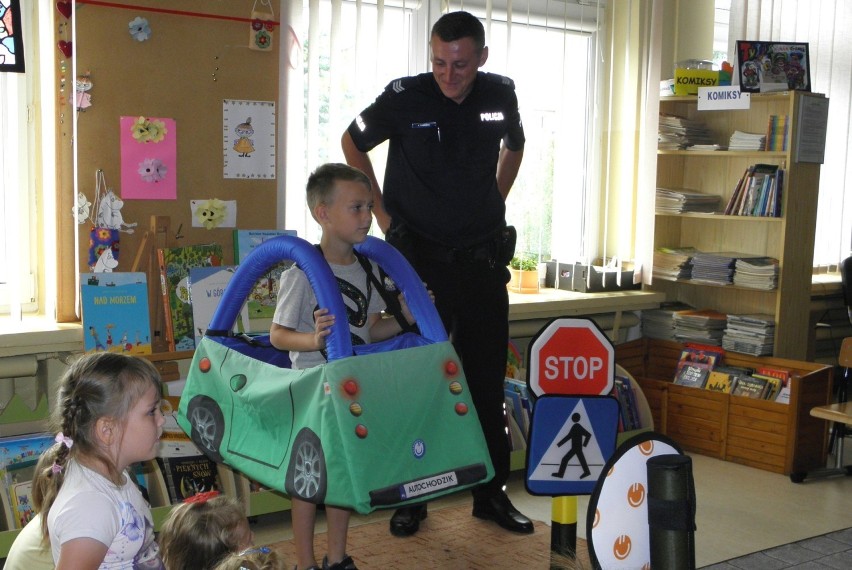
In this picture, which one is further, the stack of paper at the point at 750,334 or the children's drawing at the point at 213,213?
the stack of paper at the point at 750,334

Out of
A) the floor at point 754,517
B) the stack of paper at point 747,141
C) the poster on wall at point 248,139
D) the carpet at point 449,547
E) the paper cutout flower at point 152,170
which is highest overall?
the stack of paper at point 747,141

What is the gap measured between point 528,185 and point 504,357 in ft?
5.77

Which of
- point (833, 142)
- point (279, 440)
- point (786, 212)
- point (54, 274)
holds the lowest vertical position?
point (279, 440)

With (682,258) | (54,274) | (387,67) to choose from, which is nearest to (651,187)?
(682,258)

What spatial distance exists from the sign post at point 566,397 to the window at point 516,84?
6.92 ft

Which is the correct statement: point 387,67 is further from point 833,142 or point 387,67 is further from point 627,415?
point 833,142

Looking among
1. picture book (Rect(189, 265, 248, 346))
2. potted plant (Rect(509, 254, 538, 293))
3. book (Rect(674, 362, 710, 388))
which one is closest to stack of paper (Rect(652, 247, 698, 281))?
book (Rect(674, 362, 710, 388))

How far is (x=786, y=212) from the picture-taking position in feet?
15.3

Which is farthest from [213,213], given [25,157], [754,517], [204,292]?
[754,517]

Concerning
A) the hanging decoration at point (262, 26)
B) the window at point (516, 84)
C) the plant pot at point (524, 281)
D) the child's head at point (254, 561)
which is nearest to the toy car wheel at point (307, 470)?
the child's head at point (254, 561)

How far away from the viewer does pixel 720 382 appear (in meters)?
4.63

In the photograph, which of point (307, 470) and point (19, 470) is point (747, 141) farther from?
point (19, 470)

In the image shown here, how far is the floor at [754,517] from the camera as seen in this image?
3270 millimetres

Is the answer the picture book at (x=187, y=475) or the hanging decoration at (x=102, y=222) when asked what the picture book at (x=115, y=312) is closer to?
the hanging decoration at (x=102, y=222)
